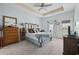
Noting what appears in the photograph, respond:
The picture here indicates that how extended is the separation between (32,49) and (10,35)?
0.50m

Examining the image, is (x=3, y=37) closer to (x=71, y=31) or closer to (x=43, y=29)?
(x=43, y=29)

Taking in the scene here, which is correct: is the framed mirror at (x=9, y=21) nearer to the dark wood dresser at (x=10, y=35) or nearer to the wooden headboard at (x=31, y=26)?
the dark wood dresser at (x=10, y=35)

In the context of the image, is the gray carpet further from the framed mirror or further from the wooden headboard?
the framed mirror

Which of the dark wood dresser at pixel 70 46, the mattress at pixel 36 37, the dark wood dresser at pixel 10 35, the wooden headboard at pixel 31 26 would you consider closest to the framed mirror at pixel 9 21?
the dark wood dresser at pixel 10 35

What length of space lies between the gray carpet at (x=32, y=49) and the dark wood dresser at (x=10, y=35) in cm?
10

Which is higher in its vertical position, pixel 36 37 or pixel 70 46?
pixel 36 37

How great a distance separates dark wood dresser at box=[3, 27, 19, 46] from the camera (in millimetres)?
1919

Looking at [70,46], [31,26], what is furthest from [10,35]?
[70,46]

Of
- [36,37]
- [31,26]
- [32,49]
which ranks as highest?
[31,26]

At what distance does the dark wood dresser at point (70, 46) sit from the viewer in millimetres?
1909

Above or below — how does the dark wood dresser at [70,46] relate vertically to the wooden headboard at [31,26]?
below

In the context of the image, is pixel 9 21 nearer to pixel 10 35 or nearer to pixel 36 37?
pixel 10 35

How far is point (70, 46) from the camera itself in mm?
1944

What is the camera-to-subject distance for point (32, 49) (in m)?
1.98
